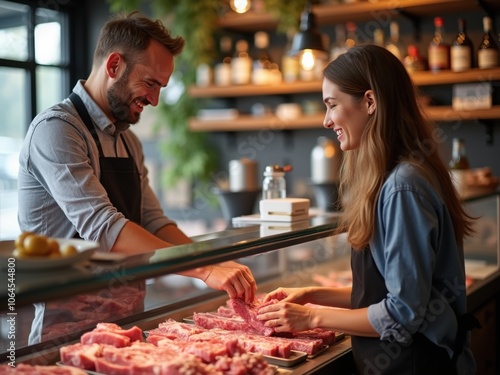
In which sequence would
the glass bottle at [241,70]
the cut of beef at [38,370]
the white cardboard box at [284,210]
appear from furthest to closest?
1. the glass bottle at [241,70]
2. the white cardboard box at [284,210]
3. the cut of beef at [38,370]

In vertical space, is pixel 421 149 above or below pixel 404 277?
above

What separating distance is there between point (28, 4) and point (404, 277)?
4.75 metres

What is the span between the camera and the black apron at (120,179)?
2400 mm

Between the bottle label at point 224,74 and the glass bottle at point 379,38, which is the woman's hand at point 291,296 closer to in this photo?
the glass bottle at point 379,38

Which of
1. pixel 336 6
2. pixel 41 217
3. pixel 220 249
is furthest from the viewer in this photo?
pixel 336 6

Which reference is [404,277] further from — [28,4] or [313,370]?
[28,4]

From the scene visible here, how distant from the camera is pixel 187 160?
5.85 meters

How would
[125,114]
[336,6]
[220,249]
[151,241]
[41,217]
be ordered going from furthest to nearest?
[336,6] → [125,114] → [41,217] → [151,241] → [220,249]

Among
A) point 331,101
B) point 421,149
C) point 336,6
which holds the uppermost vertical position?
point 336,6

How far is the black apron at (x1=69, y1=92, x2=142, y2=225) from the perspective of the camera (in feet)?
7.88

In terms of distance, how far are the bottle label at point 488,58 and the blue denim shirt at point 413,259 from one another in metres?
2.95

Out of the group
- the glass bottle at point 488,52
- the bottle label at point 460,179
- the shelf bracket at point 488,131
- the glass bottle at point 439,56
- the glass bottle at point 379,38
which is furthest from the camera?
the glass bottle at point 379,38

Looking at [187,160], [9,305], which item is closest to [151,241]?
[9,305]

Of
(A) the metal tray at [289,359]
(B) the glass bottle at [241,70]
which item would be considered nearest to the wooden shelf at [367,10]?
(B) the glass bottle at [241,70]
